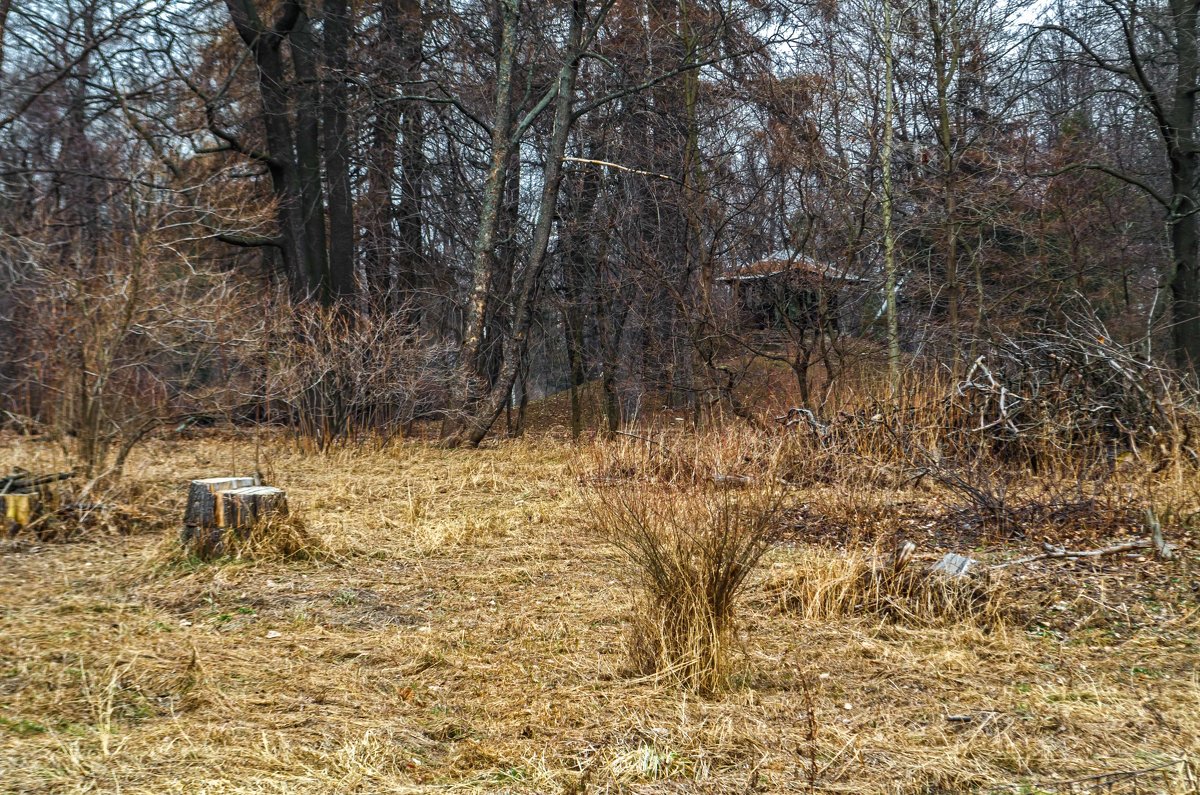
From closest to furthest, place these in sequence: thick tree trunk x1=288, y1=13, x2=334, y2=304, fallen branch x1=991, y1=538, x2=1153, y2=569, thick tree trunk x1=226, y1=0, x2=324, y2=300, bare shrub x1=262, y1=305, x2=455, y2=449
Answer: fallen branch x1=991, y1=538, x2=1153, y2=569
bare shrub x1=262, y1=305, x2=455, y2=449
thick tree trunk x1=226, y1=0, x2=324, y2=300
thick tree trunk x1=288, y1=13, x2=334, y2=304

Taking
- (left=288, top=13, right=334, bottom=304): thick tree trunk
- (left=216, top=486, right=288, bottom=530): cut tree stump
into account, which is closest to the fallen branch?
(left=216, top=486, right=288, bottom=530): cut tree stump

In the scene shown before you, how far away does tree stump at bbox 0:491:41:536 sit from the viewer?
6.39m

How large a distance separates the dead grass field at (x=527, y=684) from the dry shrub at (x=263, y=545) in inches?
4.0

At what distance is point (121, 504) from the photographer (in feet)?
22.8

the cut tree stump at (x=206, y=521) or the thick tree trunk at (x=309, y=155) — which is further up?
the thick tree trunk at (x=309, y=155)

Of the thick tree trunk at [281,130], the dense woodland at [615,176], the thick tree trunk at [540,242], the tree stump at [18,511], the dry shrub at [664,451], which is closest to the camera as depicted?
the tree stump at [18,511]

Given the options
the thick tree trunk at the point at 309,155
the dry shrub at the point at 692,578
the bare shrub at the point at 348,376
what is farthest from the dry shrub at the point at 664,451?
the thick tree trunk at the point at 309,155

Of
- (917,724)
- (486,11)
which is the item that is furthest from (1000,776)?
(486,11)

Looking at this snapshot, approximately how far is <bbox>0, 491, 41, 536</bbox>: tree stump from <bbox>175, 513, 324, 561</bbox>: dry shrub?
4.15 ft

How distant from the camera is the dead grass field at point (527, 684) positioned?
3.03m

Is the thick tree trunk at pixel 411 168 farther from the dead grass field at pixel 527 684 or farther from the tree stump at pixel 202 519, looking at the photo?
the dead grass field at pixel 527 684

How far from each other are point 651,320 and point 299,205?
6.33 m

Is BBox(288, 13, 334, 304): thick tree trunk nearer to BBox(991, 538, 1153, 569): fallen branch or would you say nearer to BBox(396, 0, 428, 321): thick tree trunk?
BBox(396, 0, 428, 321): thick tree trunk

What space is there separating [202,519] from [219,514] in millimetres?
105
